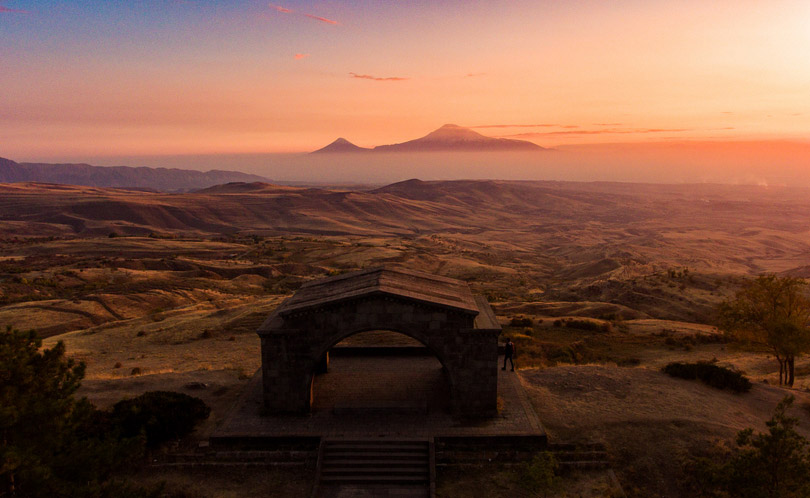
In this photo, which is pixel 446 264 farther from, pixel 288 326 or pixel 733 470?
pixel 733 470

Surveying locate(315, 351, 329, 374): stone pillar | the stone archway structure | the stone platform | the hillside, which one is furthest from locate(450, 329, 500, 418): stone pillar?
the hillside

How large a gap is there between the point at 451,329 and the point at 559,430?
239 inches

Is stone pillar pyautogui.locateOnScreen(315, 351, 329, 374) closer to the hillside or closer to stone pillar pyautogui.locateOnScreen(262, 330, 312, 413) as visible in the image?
stone pillar pyautogui.locateOnScreen(262, 330, 312, 413)

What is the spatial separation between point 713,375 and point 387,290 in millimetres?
18031

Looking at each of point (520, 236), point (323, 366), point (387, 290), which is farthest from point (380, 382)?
point (520, 236)

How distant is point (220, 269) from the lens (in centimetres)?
7012

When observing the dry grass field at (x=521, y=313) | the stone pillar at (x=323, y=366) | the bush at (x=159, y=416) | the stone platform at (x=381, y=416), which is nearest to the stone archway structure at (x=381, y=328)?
the stone platform at (x=381, y=416)

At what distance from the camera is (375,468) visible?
666 inches

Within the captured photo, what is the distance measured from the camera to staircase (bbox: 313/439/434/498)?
634 inches

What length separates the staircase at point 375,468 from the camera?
16.1 m

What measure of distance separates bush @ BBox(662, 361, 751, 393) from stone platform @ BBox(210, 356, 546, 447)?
29.4ft

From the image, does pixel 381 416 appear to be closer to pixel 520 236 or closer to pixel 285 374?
pixel 285 374

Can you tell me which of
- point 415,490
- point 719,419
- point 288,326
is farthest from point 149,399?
point 719,419

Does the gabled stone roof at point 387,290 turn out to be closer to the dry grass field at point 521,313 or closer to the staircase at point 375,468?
the staircase at point 375,468
